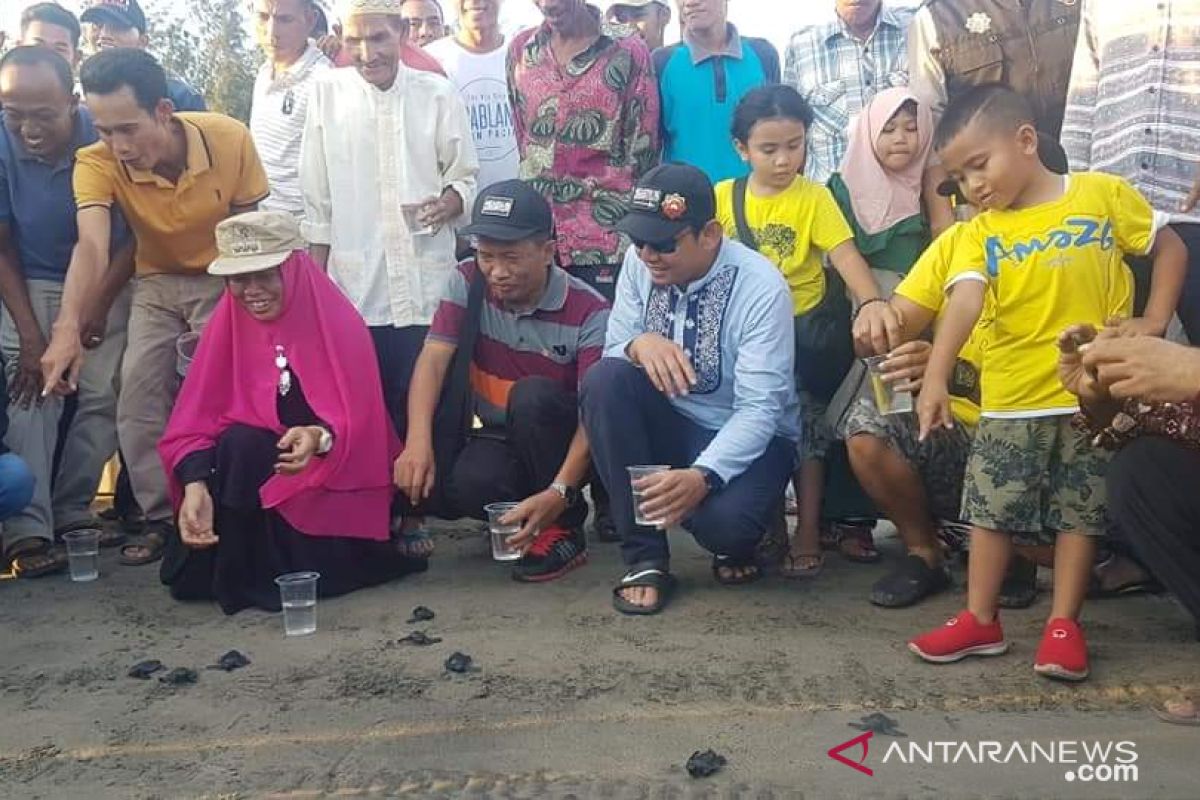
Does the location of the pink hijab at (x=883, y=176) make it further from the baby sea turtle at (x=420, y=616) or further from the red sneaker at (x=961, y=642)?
the baby sea turtle at (x=420, y=616)

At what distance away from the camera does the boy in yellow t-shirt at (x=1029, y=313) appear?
3.00 m

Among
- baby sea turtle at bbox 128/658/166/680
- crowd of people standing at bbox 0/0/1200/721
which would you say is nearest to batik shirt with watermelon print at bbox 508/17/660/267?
crowd of people standing at bbox 0/0/1200/721

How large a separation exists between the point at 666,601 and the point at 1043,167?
65.7 inches

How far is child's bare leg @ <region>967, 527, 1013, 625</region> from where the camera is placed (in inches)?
121

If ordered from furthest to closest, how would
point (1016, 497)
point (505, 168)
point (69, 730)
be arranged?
point (505, 168), point (1016, 497), point (69, 730)

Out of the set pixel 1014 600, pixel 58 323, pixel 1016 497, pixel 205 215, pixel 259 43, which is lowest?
pixel 1014 600

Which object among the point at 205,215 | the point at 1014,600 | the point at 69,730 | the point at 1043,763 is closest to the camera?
the point at 1043,763

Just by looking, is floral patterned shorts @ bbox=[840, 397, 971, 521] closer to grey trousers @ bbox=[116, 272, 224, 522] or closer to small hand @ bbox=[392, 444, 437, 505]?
small hand @ bbox=[392, 444, 437, 505]

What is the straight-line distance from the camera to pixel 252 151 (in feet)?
14.5

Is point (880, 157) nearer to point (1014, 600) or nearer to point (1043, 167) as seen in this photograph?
point (1043, 167)

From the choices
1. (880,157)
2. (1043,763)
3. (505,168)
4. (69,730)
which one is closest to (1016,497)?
(1043,763)

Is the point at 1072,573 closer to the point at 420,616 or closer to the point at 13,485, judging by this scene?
the point at 420,616

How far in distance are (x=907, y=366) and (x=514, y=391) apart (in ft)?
4.65

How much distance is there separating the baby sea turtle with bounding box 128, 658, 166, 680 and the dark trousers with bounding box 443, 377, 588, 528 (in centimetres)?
120
